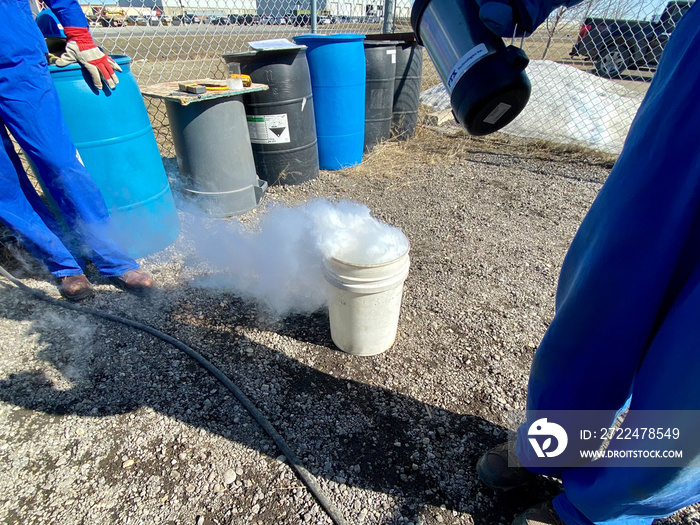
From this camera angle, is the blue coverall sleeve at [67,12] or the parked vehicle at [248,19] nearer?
the blue coverall sleeve at [67,12]

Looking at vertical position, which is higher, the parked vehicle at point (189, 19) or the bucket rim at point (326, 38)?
the bucket rim at point (326, 38)

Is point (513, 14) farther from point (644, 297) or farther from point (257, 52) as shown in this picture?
point (257, 52)

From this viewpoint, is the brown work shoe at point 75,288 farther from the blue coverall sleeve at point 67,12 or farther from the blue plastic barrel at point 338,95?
the blue plastic barrel at point 338,95

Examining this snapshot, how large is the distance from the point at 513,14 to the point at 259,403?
177 cm

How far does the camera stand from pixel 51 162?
7.01ft

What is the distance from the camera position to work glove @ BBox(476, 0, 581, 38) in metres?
0.94

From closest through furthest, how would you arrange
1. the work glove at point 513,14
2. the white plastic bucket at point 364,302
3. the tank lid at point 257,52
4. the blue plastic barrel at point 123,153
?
the work glove at point 513,14
the white plastic bucket at point 364,302
the blue plastic barrel at point 123,153
the tank lid at point 257,52

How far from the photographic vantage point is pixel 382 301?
6.08 feet

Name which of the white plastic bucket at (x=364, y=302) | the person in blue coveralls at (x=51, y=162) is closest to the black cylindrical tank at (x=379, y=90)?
the person in blue coveralls at (x=51, y=162)

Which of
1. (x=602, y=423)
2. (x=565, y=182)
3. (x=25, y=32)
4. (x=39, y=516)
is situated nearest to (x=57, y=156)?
(x=25, y=32)

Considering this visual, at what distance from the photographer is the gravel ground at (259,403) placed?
148 cm

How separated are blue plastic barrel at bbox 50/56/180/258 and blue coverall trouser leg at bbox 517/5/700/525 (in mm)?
2737

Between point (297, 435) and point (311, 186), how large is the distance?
2959 millimetres

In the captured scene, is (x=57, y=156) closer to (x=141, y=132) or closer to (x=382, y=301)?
(x=141, y=132)
